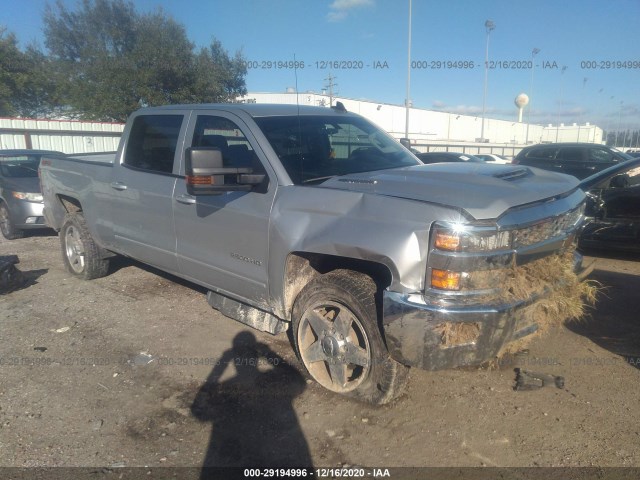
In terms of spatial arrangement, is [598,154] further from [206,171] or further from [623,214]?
[206,171]

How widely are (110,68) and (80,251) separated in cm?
2863

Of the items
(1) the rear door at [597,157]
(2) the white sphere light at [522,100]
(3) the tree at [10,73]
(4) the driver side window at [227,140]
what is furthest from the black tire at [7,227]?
(2) the white sphere light at [522,100]

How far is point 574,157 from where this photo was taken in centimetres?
1268

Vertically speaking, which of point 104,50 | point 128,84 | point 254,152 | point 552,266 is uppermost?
point 104,50

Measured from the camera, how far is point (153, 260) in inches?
190

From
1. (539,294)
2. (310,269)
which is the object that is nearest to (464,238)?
(539,294)

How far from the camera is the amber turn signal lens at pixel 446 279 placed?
269 cm

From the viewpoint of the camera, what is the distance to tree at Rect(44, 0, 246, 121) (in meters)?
29.8

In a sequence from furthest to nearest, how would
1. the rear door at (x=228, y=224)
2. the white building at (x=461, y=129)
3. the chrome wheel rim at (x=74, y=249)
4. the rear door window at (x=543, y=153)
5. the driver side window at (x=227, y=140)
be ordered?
the white building at (x=461, y=129)
the rear door window at (x=543, y=153)
the chrome wheel rim at (x=74, y=249)
the driver side window at (x=227, y=140)
the rear door at (x=228, y=224)

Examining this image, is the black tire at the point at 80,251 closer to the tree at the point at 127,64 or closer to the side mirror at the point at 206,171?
the side mirror at the point at 206,171

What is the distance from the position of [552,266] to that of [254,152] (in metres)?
2.26

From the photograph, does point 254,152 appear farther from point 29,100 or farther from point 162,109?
point 29,100

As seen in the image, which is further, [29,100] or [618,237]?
[29,100]

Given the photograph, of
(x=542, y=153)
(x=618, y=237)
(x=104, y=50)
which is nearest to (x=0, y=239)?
(x=618, y=237)
